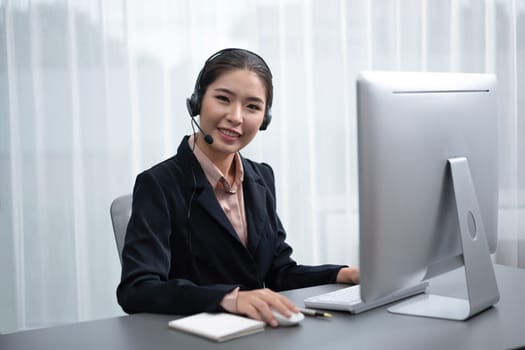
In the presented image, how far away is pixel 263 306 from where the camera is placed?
4.74ft

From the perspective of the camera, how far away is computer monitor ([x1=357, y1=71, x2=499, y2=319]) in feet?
4.35

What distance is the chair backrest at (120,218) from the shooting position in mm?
2010

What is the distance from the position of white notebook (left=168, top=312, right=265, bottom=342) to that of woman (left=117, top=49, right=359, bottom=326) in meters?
0.21

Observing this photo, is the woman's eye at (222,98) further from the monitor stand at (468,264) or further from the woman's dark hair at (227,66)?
the monitor stand at (468,264)

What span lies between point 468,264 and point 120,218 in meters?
0.95

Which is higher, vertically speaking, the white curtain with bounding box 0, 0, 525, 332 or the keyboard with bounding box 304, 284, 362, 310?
the white curtain with bounding box 0, 0, 525, 332

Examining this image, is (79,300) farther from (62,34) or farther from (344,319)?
(344,319)

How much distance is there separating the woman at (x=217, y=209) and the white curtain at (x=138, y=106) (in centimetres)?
134

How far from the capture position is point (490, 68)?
11.5 ft

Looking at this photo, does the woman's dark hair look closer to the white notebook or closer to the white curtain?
the white notebook

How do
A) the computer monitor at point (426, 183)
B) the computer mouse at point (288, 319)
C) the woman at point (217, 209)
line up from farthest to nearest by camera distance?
the woman at point (217, 209) → the computer mouse at point (288, 319) → the computer monitor at point (426, 183)

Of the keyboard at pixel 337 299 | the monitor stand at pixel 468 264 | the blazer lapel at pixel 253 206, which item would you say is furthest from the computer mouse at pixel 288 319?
the blazer lapel at pixel 253 206

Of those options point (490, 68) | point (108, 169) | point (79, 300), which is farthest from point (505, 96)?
point (79, 300)

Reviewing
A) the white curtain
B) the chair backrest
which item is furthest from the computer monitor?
the white curtain
